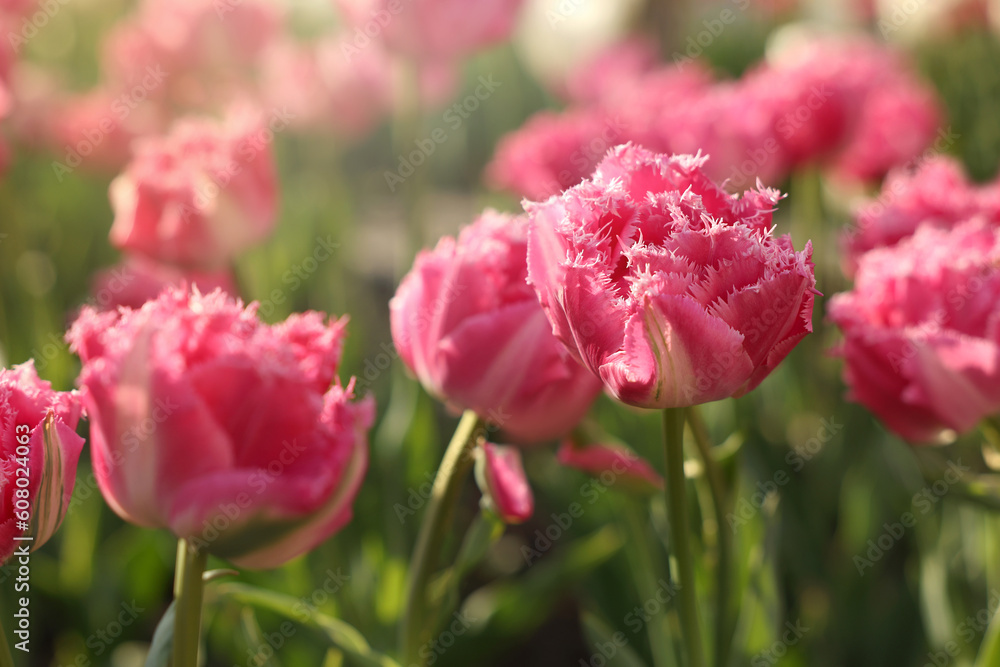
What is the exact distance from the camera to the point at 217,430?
0.46 metres

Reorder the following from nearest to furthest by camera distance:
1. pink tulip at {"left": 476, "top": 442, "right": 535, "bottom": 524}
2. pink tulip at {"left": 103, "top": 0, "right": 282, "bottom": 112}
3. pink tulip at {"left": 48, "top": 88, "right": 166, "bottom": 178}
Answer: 1. pink tulip at {"left": 476, "top": 442, "right": 535, "bottom": 524}
2. pink tulip at {"left": 48, "top": 88, "right": 166, "bottom": 178}
3. pink tulip at {"left": 103, "top": 0, "right": 282, "bottom": 112}

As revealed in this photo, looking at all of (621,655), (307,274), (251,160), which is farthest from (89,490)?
(621,655)

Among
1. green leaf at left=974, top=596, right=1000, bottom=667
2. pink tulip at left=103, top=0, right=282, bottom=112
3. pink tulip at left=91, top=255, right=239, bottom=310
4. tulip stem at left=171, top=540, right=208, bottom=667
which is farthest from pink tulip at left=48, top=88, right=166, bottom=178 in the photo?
green leaf at left=974, top=596, right=1000, bottom=667

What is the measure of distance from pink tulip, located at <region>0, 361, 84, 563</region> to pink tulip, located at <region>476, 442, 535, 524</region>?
0.24 metres

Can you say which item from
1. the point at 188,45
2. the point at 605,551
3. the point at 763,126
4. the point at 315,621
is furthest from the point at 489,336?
the point at 188,45

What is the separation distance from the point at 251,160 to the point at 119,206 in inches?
6.5

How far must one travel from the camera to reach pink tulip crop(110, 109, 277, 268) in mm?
1003

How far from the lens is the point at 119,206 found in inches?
40.9

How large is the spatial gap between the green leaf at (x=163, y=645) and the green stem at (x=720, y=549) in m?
0.33

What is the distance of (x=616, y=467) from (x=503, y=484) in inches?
3.7

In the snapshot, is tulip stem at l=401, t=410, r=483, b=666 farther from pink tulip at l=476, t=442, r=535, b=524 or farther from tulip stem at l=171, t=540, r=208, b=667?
tulip stem at l=171, t=540, r=208, b=667

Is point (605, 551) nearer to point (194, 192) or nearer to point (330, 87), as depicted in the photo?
point (194, 192)

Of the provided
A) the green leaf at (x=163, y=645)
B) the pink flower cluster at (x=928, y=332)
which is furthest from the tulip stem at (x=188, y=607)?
the pink flower cluster at (x=928, y=332)

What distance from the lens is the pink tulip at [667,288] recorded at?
1.44 feet
